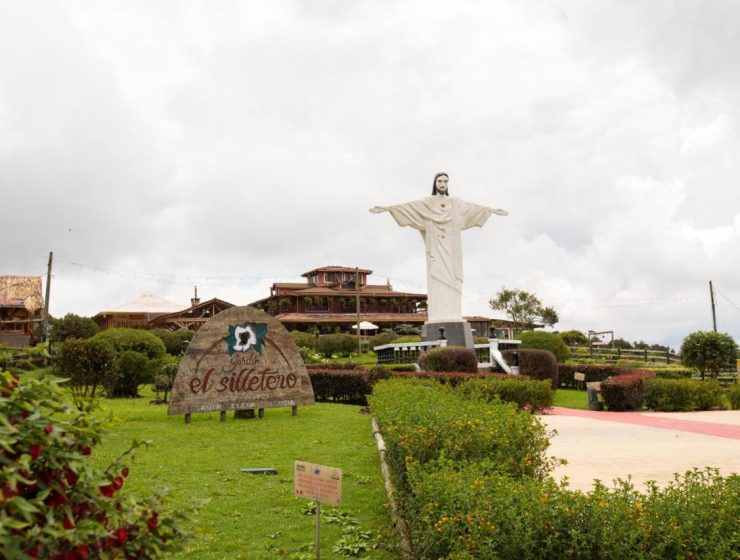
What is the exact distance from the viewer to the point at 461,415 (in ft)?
23.6

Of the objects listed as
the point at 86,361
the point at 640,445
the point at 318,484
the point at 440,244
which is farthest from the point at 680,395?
the point at 86,361

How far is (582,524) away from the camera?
3.79 m

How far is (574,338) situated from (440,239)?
30887 millimetres

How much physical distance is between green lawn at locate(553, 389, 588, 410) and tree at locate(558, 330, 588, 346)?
29.0m

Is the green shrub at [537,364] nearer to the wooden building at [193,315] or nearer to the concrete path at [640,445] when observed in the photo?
the concrete path at [640,445]

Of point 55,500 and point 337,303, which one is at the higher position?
point 337,303

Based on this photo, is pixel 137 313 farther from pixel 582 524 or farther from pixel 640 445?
pixel 582 524

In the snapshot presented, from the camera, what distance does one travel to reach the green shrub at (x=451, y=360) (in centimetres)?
2106

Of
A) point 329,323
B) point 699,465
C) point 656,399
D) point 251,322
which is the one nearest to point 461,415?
point 699,465

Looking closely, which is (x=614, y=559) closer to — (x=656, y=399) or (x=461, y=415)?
(x=461, y=415)

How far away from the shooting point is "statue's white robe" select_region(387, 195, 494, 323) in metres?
27.9

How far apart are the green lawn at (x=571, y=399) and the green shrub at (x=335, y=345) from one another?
679 inches

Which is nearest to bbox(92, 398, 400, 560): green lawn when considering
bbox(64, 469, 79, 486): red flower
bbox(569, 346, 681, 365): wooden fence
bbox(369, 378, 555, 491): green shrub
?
bbox(64, 469, 79, 486): red flower

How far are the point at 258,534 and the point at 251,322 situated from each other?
8.50 m
